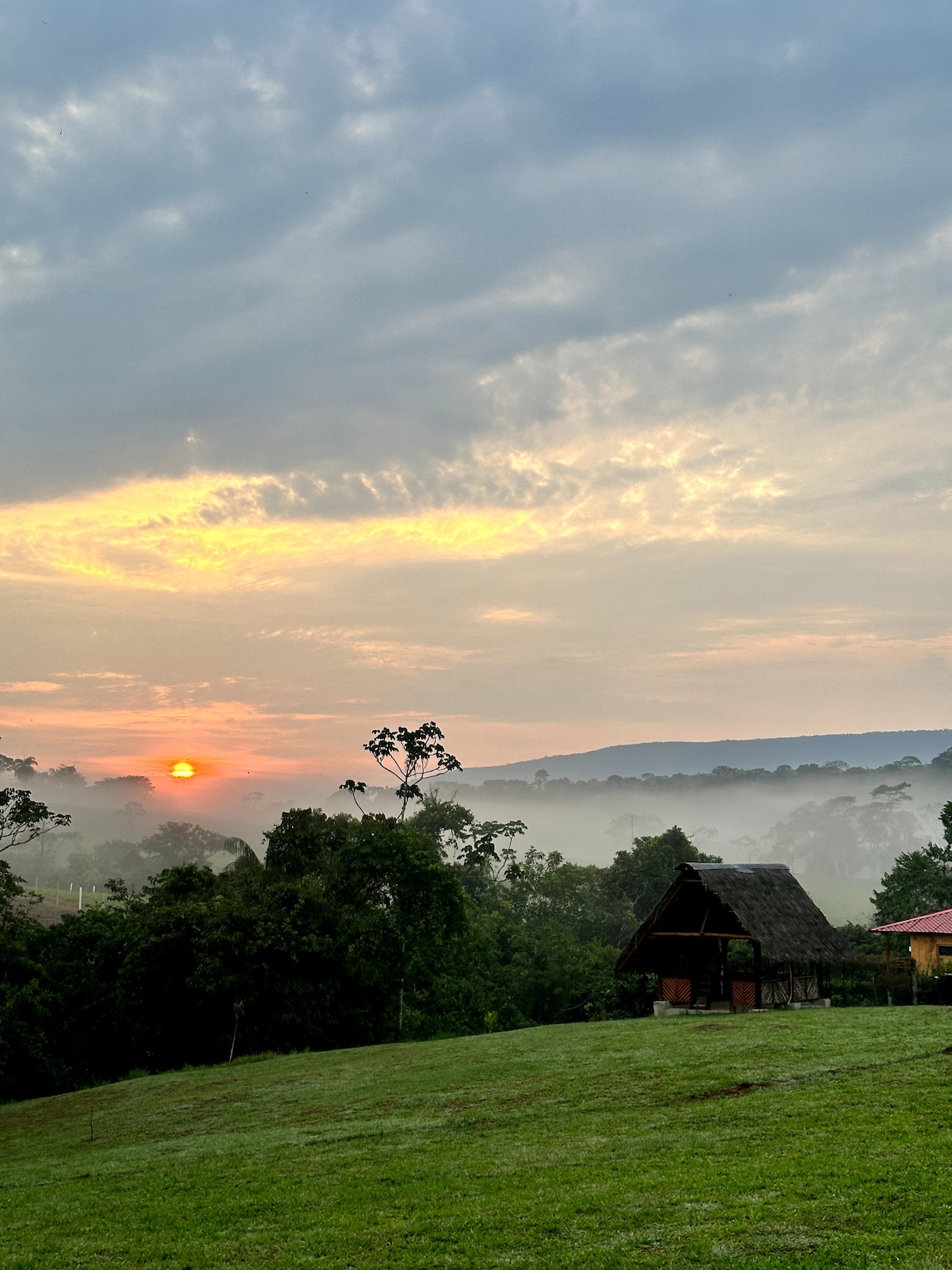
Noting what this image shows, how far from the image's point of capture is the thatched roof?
113ft

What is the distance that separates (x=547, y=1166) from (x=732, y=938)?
23.3 metres

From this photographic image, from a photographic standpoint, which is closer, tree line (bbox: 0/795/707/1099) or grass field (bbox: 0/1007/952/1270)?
grass field (bbox: 0/1007/952/1270)

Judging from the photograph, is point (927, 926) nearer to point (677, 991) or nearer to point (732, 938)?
point (732, 938)

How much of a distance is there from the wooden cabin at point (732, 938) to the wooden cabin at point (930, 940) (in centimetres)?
394

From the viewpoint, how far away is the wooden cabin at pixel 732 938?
3478 centimetres

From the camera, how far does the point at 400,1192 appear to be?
13.5 m

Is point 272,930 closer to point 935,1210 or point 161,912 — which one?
point 161,912

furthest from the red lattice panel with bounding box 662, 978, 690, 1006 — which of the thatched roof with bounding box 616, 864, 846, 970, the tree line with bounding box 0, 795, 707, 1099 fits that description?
the tree line with bounding box 0, 795, 707, 1099

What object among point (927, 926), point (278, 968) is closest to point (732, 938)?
point (927, 926)

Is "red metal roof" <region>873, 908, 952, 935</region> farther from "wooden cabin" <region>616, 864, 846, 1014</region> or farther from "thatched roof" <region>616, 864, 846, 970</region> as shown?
Result: "wooden cabin" <region>616, 864, 846, 1014</region>

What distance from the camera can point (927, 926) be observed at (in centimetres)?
3991

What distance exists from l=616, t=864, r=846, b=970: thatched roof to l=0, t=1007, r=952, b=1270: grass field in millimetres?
8492

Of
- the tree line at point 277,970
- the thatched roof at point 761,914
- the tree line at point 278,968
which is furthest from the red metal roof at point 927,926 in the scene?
the tree line at point 277,970

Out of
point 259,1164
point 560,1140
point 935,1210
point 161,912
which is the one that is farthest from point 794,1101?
point 161,912
